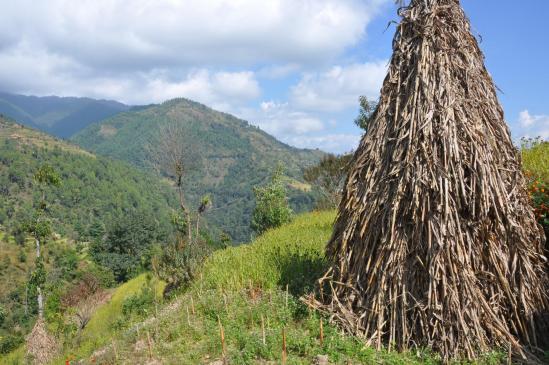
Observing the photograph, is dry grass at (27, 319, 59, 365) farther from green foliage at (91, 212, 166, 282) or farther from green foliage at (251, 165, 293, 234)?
green foliage at (91, 212, 166, 282)

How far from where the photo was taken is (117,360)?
6.30 m

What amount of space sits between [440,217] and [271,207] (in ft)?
56.2

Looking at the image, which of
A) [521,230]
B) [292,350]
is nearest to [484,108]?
[521,230]

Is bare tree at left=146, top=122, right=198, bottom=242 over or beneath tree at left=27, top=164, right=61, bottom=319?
over

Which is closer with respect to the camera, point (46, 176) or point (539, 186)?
point (539, 186)

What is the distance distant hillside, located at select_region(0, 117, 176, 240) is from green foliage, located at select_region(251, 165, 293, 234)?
259 feet

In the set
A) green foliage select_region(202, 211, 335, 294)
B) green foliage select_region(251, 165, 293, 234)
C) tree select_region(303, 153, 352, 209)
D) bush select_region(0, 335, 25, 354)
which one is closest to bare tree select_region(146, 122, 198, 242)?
green foliage select_region(251, 165, 293, 234)

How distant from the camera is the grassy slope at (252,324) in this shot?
552 cm

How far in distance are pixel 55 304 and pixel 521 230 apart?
25437mm

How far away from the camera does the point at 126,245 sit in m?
61.9

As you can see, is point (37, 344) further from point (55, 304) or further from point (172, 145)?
point (55, 304)

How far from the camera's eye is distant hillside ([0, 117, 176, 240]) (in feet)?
347

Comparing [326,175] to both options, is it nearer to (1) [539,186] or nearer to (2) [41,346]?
(2) [41,346]


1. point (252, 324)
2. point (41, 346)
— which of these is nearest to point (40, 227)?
point (41, 346)
